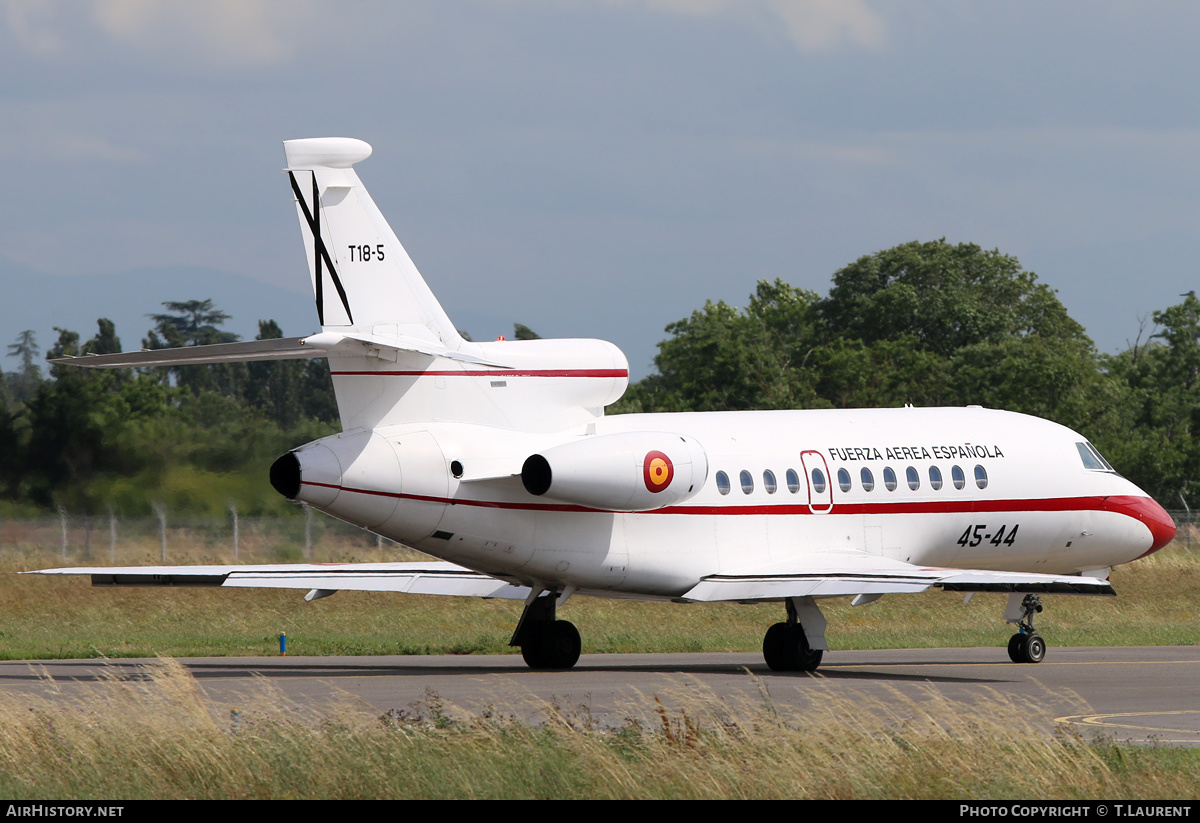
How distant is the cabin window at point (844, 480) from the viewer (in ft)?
79.3

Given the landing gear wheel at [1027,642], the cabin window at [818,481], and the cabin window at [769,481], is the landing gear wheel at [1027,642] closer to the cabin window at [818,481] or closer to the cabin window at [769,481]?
the cabin window at [818,481]

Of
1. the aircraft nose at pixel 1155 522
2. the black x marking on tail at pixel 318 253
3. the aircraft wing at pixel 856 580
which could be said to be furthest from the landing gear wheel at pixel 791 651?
the aircraft nose at pixel 1155 522

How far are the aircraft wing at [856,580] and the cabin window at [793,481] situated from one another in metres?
1.00

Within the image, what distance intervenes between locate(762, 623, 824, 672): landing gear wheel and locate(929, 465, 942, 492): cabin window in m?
3.86

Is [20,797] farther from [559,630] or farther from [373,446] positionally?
[559,630]

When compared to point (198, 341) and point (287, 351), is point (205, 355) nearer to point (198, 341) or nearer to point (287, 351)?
point (287, 351)

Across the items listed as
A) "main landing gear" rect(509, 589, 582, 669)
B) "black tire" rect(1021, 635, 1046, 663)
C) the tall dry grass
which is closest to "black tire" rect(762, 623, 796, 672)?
"main landing gear" rect(509, 589, 582, 669)

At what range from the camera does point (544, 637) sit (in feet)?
74.1

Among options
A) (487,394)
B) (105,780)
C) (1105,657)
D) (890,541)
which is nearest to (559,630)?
(487,394)

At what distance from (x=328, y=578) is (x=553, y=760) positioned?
12.1 metres

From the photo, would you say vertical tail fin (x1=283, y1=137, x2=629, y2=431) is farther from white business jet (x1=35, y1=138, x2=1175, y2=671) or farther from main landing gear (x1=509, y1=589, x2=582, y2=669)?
main landing gear (x1=509, y1=589, x2=582, y2=669)

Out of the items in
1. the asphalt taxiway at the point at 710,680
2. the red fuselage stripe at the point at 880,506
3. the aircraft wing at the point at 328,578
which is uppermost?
the red fuselage stripe at the point at 880,506

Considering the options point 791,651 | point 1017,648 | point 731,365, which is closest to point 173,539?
point 791,651

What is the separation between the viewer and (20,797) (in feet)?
36.9
